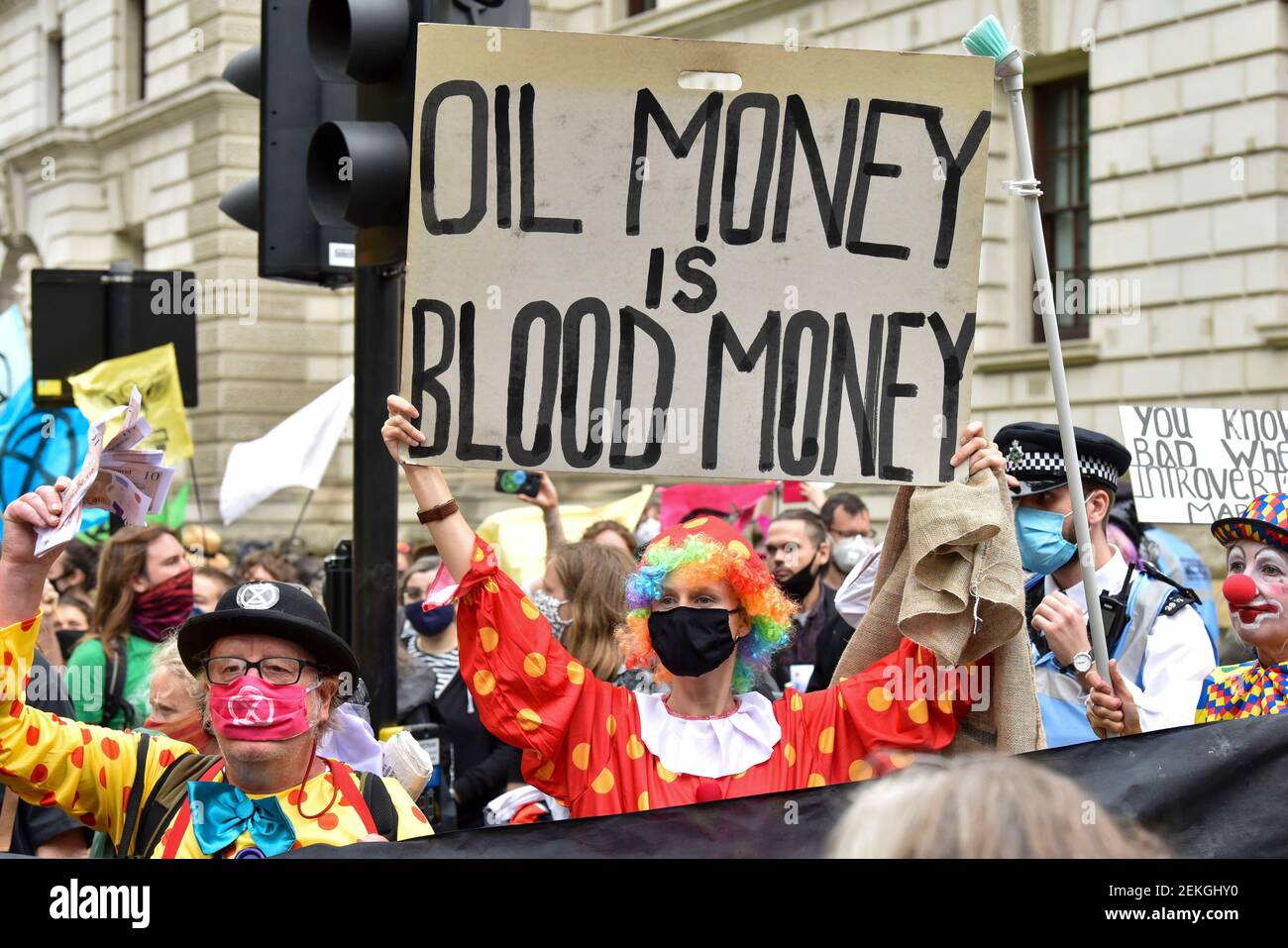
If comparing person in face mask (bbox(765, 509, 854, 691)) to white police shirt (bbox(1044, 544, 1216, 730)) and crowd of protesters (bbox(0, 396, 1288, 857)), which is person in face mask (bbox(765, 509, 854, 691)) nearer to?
crowd of protesters (bbox(0, 396, 1288, 857))

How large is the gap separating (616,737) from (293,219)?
2.02 metres

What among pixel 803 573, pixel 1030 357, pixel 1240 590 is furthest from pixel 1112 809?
pixel 1030 357

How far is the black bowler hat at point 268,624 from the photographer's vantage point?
10.0 ft

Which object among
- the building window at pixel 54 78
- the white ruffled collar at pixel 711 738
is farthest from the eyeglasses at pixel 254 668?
the building window at pixel 54 78

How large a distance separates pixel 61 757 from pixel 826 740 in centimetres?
149

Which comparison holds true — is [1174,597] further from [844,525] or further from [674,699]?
[844,525]

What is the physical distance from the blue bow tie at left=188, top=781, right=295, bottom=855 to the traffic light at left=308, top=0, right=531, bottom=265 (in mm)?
1631

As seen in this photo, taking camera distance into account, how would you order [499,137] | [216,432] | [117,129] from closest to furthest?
[499,137] < [216,432] < [117,129]

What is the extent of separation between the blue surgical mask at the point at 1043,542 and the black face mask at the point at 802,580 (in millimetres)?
2775

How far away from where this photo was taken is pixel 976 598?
332 cm

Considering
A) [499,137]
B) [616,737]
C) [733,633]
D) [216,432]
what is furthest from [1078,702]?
[216,432]

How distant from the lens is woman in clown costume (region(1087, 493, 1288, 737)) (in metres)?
3.56
